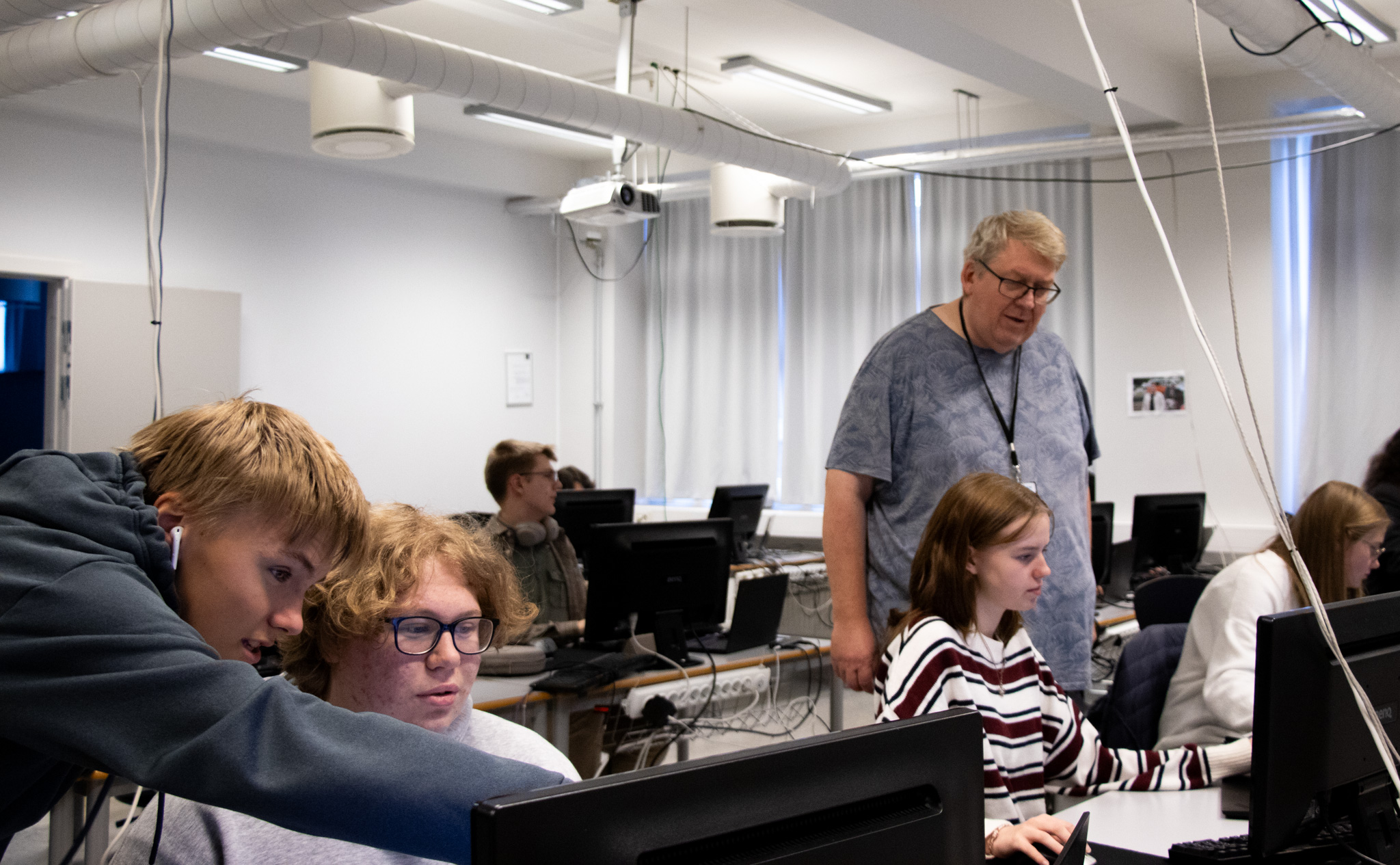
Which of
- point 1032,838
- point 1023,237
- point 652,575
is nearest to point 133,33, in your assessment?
point 652,575

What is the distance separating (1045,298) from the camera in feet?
7.55

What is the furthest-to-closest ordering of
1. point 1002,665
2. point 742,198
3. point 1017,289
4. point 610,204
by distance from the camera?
point 742,198, point 610,204, point 1017,289, point 1002,665

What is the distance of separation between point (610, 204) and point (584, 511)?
145 centimetres

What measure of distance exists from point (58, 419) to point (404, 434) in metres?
2.16

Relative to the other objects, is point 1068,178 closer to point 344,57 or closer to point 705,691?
point 344,57

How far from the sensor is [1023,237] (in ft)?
7.36

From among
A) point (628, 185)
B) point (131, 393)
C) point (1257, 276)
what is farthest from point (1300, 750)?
point (131, 393)

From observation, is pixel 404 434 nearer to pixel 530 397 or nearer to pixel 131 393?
pixel 530 397

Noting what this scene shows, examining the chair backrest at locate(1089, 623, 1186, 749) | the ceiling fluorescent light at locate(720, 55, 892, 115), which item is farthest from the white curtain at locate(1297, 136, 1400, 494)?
the chair backrest at locate(1089, 623, 1186, 749)

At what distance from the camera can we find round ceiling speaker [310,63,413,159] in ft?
15.5

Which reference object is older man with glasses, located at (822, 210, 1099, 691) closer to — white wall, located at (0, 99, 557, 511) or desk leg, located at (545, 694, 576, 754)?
desk leg, located at (545, 694, 576, 754)

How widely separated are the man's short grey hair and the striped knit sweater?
0.77 metres

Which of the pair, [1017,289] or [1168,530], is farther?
[1168,530]

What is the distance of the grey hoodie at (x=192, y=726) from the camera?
2.64 ft
